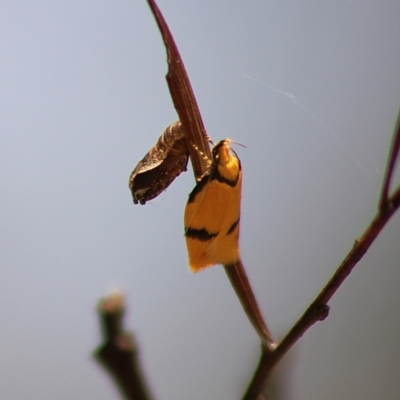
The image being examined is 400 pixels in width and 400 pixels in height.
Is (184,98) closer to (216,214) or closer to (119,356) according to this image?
(216,214)

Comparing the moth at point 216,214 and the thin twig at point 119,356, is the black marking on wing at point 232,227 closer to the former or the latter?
the moth at point 216,214

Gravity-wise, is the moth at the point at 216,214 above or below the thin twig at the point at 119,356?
above

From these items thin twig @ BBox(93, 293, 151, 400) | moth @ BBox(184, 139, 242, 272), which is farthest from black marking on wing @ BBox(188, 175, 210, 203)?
thin twig @ BBox(93, 293, 151, 400)

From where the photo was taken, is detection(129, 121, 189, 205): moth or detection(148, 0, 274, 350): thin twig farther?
detection(129, 121, 189, 205): moth

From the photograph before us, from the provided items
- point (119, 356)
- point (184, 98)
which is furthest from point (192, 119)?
point (119, 356)

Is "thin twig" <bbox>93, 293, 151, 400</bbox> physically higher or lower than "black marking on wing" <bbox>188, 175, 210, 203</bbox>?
lower

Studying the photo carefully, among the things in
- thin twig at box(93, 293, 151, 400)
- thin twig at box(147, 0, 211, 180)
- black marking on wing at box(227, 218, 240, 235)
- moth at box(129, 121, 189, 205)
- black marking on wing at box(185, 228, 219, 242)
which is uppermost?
thin twig at box(147, 0, 211, 180)

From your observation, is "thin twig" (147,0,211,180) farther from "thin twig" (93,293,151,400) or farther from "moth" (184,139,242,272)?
"thin twig" (93,293,151,400)

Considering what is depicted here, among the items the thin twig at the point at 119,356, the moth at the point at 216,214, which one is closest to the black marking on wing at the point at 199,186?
the moth at the point at 216,214
